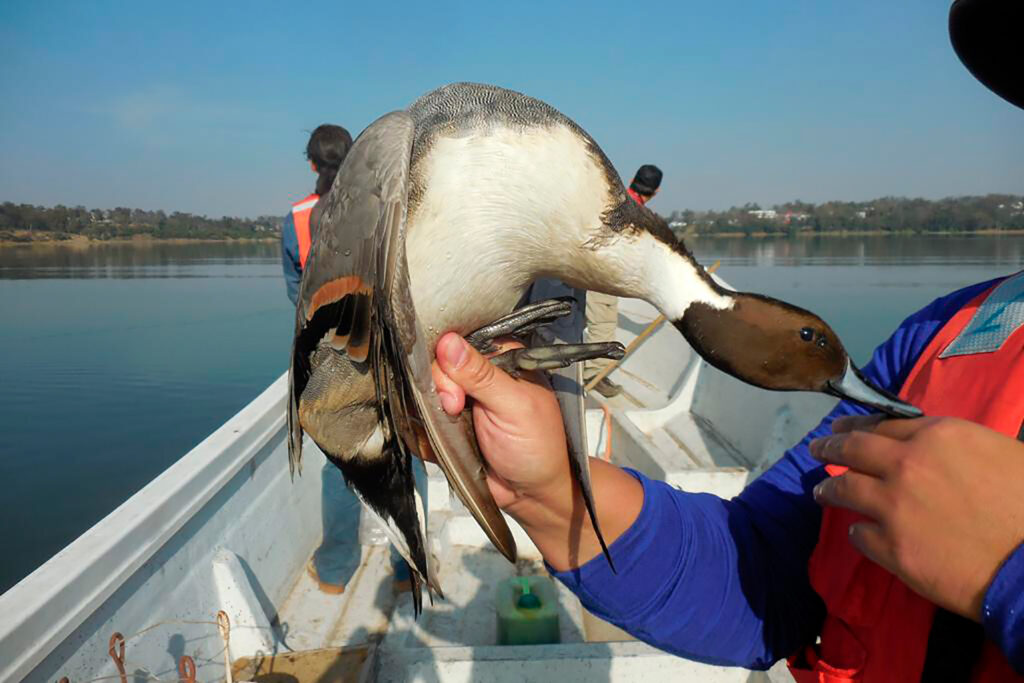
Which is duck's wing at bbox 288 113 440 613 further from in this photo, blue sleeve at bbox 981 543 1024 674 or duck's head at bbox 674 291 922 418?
blue sleeve at bbox 981 543 1024 674

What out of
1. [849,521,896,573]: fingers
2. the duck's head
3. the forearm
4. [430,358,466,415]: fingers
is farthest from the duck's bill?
[430,358,466,415]: fingers

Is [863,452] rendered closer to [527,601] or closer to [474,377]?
[474,377]

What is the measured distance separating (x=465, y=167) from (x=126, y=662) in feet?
7.12

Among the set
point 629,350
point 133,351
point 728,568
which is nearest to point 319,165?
point 728,568

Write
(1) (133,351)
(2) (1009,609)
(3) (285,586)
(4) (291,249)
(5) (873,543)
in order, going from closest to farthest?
1. (2) (1009,609)
2. (5) (873,543)
3. (3) (285,586)
4. (4) (291,249)
5. (1) (133,351)

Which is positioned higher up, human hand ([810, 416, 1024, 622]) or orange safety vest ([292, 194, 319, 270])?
orange safety vest ([292, 194, 319, 270])

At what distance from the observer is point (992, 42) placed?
4.93 ft

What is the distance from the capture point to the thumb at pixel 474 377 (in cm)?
170

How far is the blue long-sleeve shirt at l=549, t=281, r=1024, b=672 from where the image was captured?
160cm

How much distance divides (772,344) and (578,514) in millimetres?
880

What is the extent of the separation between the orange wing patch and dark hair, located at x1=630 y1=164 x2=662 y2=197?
281 inches

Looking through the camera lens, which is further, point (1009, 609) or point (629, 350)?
point (629, 350)

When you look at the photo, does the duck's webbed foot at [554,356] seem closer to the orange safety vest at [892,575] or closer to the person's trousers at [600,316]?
the orange safety vest at [892,575]

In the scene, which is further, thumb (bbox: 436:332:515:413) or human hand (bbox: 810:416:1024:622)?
thumb (bbox: 436:332:515:413)
